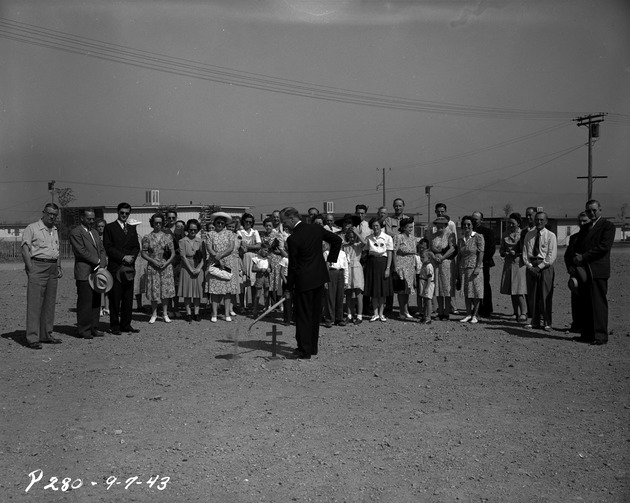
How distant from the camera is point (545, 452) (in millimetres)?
4969

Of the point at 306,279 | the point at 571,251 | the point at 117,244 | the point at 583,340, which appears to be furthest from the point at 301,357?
the point at 571,251

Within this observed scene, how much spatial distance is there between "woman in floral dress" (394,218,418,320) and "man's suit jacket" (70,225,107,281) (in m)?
5.30

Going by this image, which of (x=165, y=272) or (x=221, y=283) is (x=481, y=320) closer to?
(x=221, y=283)

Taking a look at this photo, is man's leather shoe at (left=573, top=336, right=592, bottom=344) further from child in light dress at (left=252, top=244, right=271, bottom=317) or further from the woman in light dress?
child in light dress at (left=252, top=244, right=271, bottom=317)

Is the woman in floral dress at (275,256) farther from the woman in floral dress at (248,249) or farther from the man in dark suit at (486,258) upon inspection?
the man in dark suit at (486,258)

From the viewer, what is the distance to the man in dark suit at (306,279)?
8477 mm

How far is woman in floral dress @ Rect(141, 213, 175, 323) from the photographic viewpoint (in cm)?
1140

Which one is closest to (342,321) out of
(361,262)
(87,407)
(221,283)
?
(361,262)

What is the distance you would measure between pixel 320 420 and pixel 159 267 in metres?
6.39

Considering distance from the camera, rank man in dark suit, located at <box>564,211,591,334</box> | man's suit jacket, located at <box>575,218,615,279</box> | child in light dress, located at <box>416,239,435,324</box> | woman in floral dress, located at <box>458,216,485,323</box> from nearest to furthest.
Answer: man's suit jacket, located at <box>575,218,615,279</box>, man in dark suit, located at <box>564,211,591,334</box>, woman in floral dress, located at <box>458,216,485,323</box>, child in light dress, located at <box>416,239,435,324</box>

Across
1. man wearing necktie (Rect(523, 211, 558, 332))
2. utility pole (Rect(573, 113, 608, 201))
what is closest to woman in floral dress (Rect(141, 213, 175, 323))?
man wearing necktie (Rect(523, 211, 558, 332))

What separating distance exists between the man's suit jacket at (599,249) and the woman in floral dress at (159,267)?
7.01 meters

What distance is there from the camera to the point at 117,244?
1051cm

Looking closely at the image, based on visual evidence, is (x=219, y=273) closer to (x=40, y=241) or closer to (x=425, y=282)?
(x=40, y=241)
